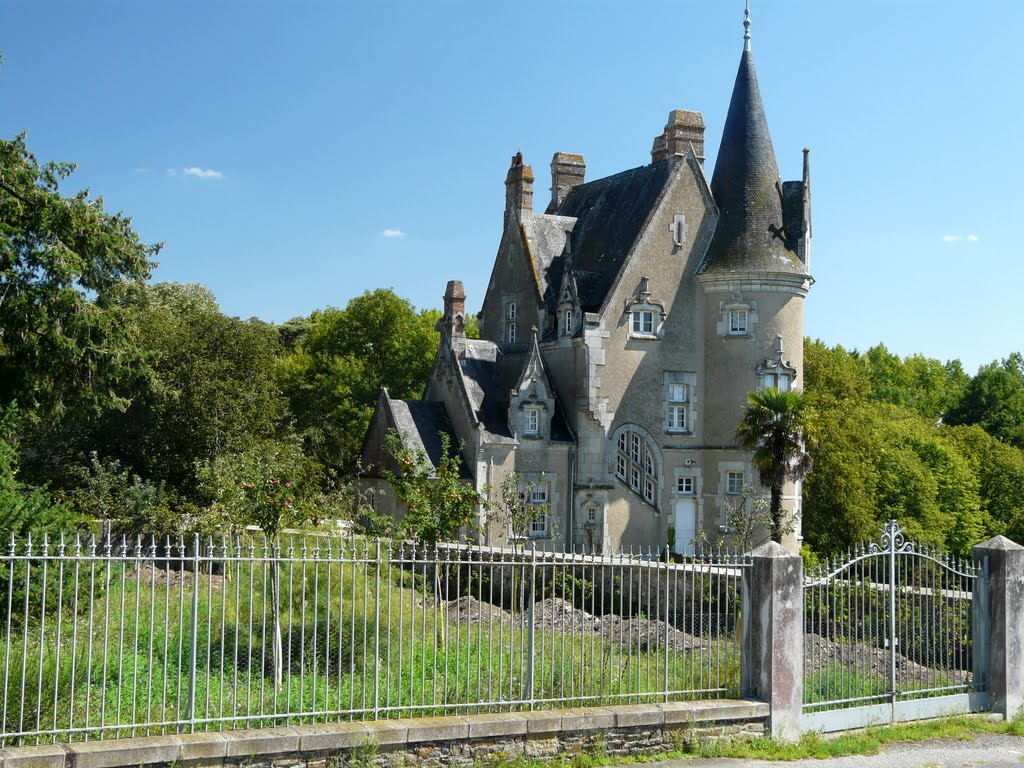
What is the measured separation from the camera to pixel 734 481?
34719 millimetres

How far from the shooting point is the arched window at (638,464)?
113 ft

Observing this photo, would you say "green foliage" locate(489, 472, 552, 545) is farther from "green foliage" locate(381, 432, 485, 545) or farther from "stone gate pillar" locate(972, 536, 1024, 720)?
"stone gate pillar" locate(972, 536, 1024, 720)

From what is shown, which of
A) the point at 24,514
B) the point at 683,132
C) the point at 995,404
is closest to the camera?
the point at 24,514

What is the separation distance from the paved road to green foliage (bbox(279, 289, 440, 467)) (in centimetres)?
3677

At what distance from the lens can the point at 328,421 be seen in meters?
51.1

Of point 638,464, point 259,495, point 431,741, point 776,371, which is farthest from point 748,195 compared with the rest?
point 431,741

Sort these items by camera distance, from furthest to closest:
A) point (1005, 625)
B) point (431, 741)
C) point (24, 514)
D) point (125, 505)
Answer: point (125, 505) → point (24, 514) → point (1005, 625) → point (431, 741)

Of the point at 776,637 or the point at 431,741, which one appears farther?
the point at 776,637

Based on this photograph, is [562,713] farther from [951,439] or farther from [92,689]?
[951,439]

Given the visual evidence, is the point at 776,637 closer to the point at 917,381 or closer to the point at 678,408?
the point at 678,408

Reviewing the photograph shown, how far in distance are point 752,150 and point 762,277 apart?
4.50 metres

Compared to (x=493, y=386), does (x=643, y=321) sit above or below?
above

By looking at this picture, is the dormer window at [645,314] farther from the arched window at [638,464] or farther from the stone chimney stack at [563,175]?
the stone chimney stack at [563,175]

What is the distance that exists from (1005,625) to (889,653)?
6.84 feet
